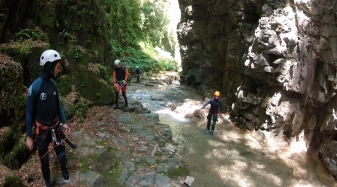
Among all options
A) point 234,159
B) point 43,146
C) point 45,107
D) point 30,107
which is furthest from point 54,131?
point 234,159

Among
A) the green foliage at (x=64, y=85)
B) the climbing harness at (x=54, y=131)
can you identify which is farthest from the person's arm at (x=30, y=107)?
the green foliage at (x=64, y=85)

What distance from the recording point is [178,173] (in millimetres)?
8227

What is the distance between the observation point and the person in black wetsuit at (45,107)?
178 inches

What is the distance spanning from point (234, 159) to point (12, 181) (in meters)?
7.89

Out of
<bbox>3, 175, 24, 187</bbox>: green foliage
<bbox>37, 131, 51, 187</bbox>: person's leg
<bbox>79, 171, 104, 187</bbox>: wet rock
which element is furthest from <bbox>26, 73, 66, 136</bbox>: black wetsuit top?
<bbox>79, 171, 104, 187</bbox>: wet rock

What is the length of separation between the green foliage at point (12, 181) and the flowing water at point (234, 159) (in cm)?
497

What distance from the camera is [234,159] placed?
409 inches

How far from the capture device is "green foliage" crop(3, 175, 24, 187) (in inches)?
183

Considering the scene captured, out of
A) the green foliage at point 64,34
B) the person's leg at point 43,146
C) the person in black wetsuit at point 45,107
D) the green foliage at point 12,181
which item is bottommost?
the green foliage at point 12,181

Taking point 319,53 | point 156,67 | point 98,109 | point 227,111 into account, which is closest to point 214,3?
point 227,111

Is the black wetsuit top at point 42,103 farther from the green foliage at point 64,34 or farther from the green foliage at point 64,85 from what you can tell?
the green foliage at point 64,34

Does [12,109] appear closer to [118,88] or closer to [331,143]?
[118,88]

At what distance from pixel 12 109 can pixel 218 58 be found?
16566 millimetres

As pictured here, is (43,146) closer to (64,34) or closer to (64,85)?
(64,85)
